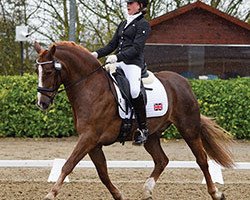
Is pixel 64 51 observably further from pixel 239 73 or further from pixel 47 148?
pixel 239 73

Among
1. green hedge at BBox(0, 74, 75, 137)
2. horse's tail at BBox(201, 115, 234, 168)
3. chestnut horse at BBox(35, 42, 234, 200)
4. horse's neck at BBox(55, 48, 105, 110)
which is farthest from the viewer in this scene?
green hedge at BBox(0, 74, 75, 137)

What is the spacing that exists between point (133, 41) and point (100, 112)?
0.88 metres

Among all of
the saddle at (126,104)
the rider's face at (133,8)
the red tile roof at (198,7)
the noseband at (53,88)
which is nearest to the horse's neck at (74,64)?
the noseband at (53,88)

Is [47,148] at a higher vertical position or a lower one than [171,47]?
lower

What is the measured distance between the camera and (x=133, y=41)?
20.8 ft

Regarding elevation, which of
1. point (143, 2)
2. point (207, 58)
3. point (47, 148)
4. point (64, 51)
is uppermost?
point (143, 2)

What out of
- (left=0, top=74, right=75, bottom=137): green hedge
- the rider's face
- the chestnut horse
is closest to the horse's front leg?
the chestnut horse

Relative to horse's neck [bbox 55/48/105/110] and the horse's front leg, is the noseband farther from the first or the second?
the horse's front leg

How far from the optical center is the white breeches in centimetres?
631

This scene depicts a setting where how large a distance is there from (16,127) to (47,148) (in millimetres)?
1491

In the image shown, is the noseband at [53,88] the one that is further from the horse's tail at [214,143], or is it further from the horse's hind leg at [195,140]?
→ the horse's tail at [214,143]

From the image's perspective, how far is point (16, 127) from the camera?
13.0 meters

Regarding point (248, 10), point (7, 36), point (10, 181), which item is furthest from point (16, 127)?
point (248, 10)

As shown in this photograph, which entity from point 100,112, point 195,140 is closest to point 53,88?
point 100,112
